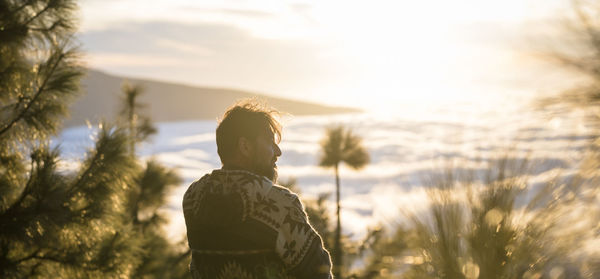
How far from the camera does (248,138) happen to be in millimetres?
2229

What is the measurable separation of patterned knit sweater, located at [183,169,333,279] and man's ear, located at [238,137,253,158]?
3.8 inches

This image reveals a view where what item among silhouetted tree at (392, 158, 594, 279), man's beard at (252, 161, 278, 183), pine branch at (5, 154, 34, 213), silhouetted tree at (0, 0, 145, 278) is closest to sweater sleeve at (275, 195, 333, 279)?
man's beard at (252, 161, 278, 183)

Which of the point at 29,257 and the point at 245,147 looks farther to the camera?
the point at 29,257

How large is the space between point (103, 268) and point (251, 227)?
522 cm

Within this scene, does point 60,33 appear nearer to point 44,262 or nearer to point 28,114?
point 28,114

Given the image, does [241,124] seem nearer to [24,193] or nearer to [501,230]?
[501,230]

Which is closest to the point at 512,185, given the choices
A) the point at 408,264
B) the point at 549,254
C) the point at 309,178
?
the point at 549,254

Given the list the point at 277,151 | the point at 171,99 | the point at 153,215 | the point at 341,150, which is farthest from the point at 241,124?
the point at 171,99

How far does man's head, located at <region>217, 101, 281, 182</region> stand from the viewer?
223cm

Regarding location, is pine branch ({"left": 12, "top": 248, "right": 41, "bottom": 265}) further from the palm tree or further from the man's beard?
the palm tree

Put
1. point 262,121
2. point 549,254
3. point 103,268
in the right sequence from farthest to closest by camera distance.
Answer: point 103,268
point 262,121
point 549,254

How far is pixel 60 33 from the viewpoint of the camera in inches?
242

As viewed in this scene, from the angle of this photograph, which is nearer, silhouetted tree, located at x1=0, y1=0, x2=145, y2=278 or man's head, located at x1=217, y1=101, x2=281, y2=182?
man's head, located at x1=217, y1=101, x2=281, y2=182

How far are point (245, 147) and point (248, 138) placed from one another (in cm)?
4
